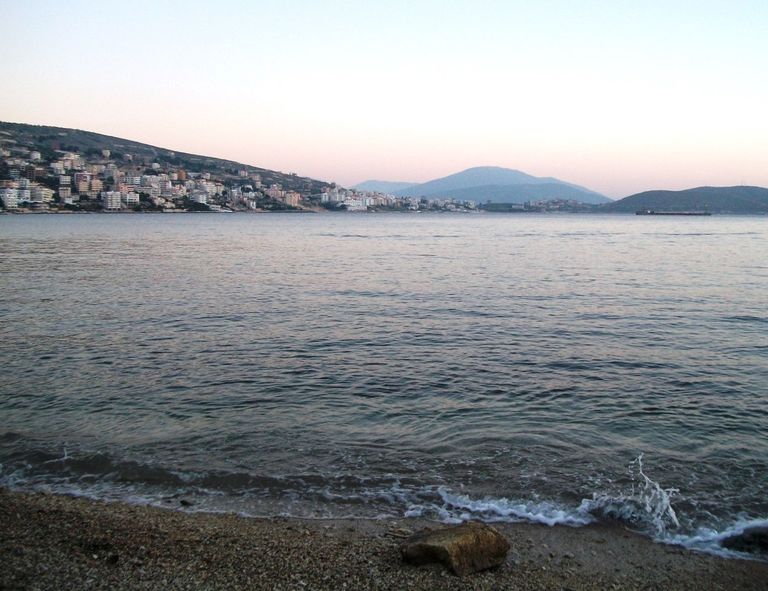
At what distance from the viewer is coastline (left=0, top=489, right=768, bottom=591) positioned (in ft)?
20.3

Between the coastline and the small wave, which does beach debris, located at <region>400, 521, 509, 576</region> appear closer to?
the coastline

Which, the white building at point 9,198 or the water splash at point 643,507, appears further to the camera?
the white building at point 9,198

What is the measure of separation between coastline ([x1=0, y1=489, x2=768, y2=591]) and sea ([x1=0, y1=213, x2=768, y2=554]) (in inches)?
16.6

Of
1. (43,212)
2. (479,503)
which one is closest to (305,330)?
(479,503)

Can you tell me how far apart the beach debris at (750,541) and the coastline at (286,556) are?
0.32m

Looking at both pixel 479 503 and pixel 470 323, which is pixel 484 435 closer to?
pixel 479 503

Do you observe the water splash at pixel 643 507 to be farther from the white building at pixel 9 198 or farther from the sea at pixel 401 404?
the white building at pixel 9 198

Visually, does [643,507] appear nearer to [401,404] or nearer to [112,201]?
[401,404]

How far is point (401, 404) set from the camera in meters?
12.4

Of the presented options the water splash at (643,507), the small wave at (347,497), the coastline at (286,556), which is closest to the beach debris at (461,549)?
the coastline at (286,556)

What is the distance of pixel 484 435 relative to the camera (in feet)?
35.0

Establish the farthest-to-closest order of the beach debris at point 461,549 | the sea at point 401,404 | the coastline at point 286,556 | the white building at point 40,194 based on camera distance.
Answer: the white building at point 40,194 → the sea at point 401,404 → the beach debris at point 461,549 → the coastline at point 286,556

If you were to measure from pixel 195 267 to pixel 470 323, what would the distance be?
24.1 meters

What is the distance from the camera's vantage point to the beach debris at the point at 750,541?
7.25 meters
